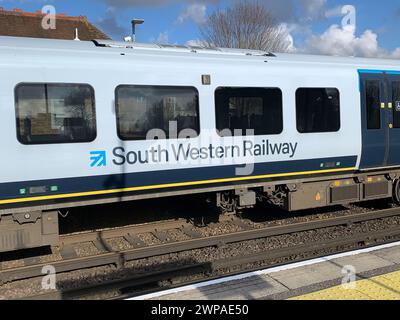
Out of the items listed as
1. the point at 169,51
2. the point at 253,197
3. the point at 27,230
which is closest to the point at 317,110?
the point at 253,197

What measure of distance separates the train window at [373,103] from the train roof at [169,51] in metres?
0.35

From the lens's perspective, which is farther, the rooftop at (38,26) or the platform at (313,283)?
the rooftop at (38,26)

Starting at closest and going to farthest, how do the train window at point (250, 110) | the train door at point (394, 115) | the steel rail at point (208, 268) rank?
1. the steel rail at point (208, 268)
2. the train window at point (250, 110)
3. the train door at point (394, 115)

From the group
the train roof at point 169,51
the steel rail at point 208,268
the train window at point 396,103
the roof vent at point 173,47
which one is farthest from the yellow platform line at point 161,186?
the roof vent at point 173,47

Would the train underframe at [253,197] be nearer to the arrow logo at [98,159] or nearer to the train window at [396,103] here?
the arrow logo at [98,159]

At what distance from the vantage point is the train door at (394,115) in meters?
8.54

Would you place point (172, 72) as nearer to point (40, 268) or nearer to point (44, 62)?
point (44, 62)

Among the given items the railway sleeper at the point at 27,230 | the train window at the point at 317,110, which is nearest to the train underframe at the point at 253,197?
the railway sleeper at the point at 27,230

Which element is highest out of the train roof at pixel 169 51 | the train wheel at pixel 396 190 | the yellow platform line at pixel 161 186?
the train roof at pixel 169 51

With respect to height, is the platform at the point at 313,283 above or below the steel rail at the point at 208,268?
above

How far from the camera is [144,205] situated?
9.00 meters

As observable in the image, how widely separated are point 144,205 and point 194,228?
4.92ft

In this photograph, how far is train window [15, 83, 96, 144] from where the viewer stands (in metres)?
5.67

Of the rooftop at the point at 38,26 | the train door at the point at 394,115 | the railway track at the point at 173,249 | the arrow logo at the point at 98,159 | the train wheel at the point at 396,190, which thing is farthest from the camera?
the rooftop at the point at 38,26
